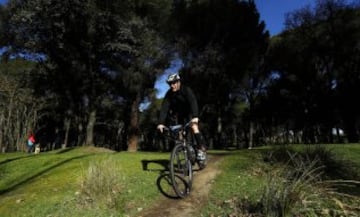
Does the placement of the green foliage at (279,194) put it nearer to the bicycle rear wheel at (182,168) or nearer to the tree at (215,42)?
the bicycle rear wheel at (182,168)

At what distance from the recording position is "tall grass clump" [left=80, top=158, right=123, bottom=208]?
743 cm

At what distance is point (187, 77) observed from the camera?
33562mm

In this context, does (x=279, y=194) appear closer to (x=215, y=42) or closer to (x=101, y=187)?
(x=101, y=187)

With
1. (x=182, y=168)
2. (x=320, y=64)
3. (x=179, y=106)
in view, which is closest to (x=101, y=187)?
(x=182, y=168)

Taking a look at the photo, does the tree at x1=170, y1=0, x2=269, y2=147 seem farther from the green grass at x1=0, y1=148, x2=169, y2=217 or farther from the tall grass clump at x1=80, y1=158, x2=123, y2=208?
the tall grass clump at x1=80, y1=158, x2=123, y2=208

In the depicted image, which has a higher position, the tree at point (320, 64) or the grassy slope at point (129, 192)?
the tree at point (320, 64)

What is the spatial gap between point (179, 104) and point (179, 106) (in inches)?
1.6

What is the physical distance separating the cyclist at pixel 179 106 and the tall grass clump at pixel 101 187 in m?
1.31

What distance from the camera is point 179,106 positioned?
8.40m

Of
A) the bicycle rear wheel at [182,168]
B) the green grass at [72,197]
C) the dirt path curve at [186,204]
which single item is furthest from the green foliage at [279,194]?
the green grass at [72,197]

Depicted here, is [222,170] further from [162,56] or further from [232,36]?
[232,36]

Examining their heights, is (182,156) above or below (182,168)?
above

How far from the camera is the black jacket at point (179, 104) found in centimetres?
814

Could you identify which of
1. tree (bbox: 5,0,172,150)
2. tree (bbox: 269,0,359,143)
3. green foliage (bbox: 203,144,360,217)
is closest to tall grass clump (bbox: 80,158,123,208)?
green foliage (bbox: 203,144,360,217)
